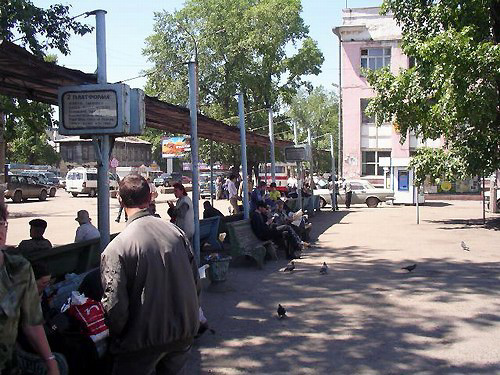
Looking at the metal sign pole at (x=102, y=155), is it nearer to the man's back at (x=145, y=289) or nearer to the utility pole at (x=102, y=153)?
the utility pole at (x=102, y=153)

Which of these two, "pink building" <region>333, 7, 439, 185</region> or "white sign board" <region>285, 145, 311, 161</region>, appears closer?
"white sign board" <region>285, 145, 311, 161</region>

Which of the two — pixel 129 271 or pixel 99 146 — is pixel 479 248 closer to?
pixel 99 146

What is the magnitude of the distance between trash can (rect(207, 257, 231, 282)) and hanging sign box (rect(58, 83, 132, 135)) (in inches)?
105

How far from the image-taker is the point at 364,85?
3675 cm

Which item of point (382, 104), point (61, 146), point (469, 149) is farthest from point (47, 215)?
point (61, 146)

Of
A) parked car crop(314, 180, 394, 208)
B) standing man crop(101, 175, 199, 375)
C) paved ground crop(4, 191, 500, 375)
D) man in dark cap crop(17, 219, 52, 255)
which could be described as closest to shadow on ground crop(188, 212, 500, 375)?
paved ground crop(4, 191, 500, 375)

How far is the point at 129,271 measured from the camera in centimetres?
289

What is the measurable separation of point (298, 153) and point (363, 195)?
36.5ft

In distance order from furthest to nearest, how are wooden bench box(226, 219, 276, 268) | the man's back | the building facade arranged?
the building facade
wooden bench box(226, 219, 276, 268)
the man's back

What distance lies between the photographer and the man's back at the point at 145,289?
288 cm

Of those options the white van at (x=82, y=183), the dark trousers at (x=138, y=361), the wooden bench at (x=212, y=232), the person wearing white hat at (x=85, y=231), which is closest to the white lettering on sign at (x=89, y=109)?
the person wearing white hat at (x=85, y=231)

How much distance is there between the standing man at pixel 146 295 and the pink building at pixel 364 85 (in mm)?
34239

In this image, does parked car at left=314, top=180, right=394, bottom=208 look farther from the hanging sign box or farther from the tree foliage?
the hanging sign box

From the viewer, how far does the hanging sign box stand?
19.8 feet
